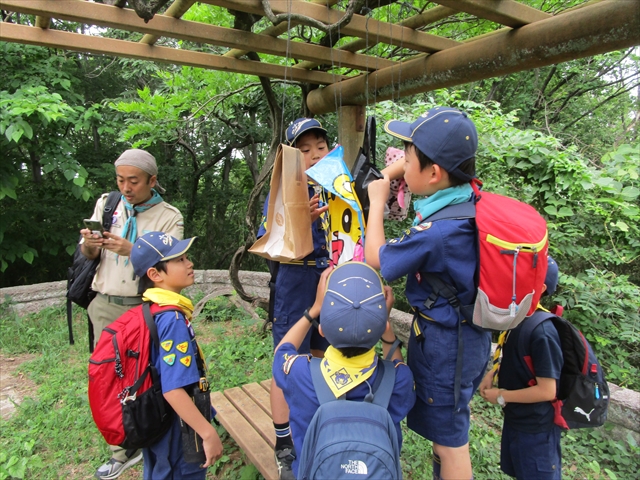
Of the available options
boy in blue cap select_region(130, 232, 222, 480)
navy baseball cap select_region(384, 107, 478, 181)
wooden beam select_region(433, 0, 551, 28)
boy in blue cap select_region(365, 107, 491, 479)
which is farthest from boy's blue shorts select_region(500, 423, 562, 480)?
wooden beam select_region(433, 0, 551, 28)

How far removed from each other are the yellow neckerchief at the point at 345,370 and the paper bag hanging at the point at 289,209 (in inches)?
26.9

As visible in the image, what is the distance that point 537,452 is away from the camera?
186cm

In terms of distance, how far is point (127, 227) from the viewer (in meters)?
2.46

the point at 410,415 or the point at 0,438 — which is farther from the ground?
the point at 410,415

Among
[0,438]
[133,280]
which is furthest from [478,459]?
[0,438]

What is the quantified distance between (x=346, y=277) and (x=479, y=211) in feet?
1.77

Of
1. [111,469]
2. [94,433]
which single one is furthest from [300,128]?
[94,433]

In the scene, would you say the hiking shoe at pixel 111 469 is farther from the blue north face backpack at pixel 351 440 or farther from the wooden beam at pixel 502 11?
the wooden beam at pixel 502 11

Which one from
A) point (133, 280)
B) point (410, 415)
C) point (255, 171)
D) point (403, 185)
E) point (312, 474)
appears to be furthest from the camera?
point (255, 171)

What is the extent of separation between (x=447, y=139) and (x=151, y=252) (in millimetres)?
1353

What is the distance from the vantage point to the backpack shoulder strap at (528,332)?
5.93 feet

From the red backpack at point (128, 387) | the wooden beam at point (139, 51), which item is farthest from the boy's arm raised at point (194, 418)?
the wooden beam at point (139, 51)

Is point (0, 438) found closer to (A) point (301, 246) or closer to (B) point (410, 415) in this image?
(A) point (301, 246)

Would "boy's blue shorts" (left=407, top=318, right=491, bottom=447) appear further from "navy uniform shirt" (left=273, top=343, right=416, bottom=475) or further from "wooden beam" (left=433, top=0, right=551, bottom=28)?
"wooden beam" (left=433, top=0, right=551, bottom=28)
